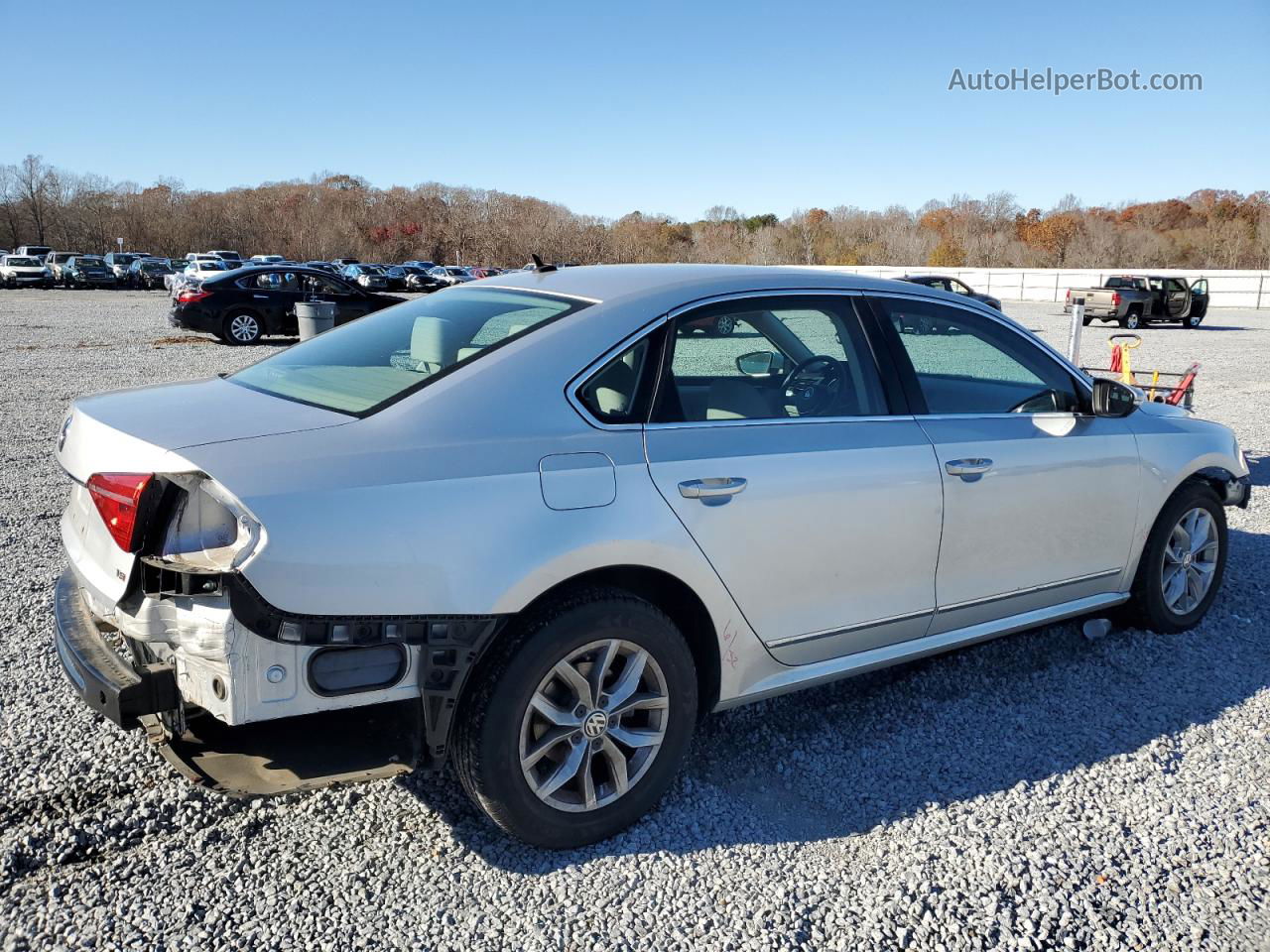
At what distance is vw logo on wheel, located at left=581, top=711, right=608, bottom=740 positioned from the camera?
2924 millimetres

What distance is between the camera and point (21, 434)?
9852 mm

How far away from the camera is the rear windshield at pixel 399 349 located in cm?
308

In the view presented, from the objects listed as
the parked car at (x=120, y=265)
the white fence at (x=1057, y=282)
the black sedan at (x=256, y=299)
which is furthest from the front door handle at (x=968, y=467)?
the parked car at (x=120, y=265)

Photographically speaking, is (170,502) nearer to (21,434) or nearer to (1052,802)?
(1052,802)

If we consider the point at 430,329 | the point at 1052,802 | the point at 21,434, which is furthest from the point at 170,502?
the point at 21,434

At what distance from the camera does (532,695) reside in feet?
9.19

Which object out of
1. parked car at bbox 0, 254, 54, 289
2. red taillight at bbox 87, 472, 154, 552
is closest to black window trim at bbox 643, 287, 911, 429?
red taillight at bbox 87, 472, 154, 552

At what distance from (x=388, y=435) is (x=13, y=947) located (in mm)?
1584

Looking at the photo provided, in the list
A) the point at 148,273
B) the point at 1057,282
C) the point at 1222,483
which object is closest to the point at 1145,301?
the point at 1057,282

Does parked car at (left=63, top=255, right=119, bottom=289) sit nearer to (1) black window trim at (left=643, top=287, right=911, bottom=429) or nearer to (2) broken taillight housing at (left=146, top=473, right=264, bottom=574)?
(1) black window trim at (left=643, top=287, right=911, bottom=429)

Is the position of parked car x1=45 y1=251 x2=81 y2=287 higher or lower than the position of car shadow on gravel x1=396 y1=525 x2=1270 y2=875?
higher

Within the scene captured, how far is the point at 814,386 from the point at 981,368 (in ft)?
4.57

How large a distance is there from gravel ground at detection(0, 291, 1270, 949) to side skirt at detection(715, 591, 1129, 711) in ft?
1.06

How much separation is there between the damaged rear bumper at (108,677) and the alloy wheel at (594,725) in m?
0.96
